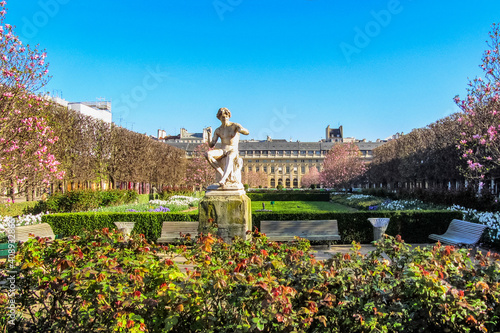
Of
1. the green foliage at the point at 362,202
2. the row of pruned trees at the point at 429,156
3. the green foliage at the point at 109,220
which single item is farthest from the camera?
the row of pruned trees at the point at 429,156

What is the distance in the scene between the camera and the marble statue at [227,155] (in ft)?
19.3

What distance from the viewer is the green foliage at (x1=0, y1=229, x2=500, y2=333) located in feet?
7.21

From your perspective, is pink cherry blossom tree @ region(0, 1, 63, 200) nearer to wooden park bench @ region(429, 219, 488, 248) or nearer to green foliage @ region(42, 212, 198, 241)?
green foliage @ region(42, 212, 198, 241)

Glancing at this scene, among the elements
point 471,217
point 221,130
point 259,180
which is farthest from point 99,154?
point 259,180

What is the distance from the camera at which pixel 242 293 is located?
229 cm

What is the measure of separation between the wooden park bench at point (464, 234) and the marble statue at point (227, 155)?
497 cm

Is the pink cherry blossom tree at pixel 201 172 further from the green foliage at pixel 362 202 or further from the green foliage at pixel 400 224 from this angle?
the green foliage at pixel 400 224

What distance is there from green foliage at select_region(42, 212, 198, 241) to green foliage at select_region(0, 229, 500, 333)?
6.48m

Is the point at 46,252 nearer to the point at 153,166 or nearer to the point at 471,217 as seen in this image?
the point at 471,217

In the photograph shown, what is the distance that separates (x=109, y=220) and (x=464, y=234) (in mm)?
8700

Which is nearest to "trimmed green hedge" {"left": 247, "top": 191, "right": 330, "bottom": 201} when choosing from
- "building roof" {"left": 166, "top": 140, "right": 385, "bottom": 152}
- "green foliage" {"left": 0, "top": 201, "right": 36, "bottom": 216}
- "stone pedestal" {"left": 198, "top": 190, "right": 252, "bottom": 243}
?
"green foliage" {"left": 0, "top": 201, "right": 36, "bottom": 216}

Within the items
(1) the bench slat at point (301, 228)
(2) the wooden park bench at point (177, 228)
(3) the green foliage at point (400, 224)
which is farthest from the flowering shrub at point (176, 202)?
Result: (1) the bench slat at point (301, 228)

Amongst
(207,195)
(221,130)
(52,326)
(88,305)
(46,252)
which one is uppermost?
(221,130)

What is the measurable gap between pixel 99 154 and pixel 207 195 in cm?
1831
